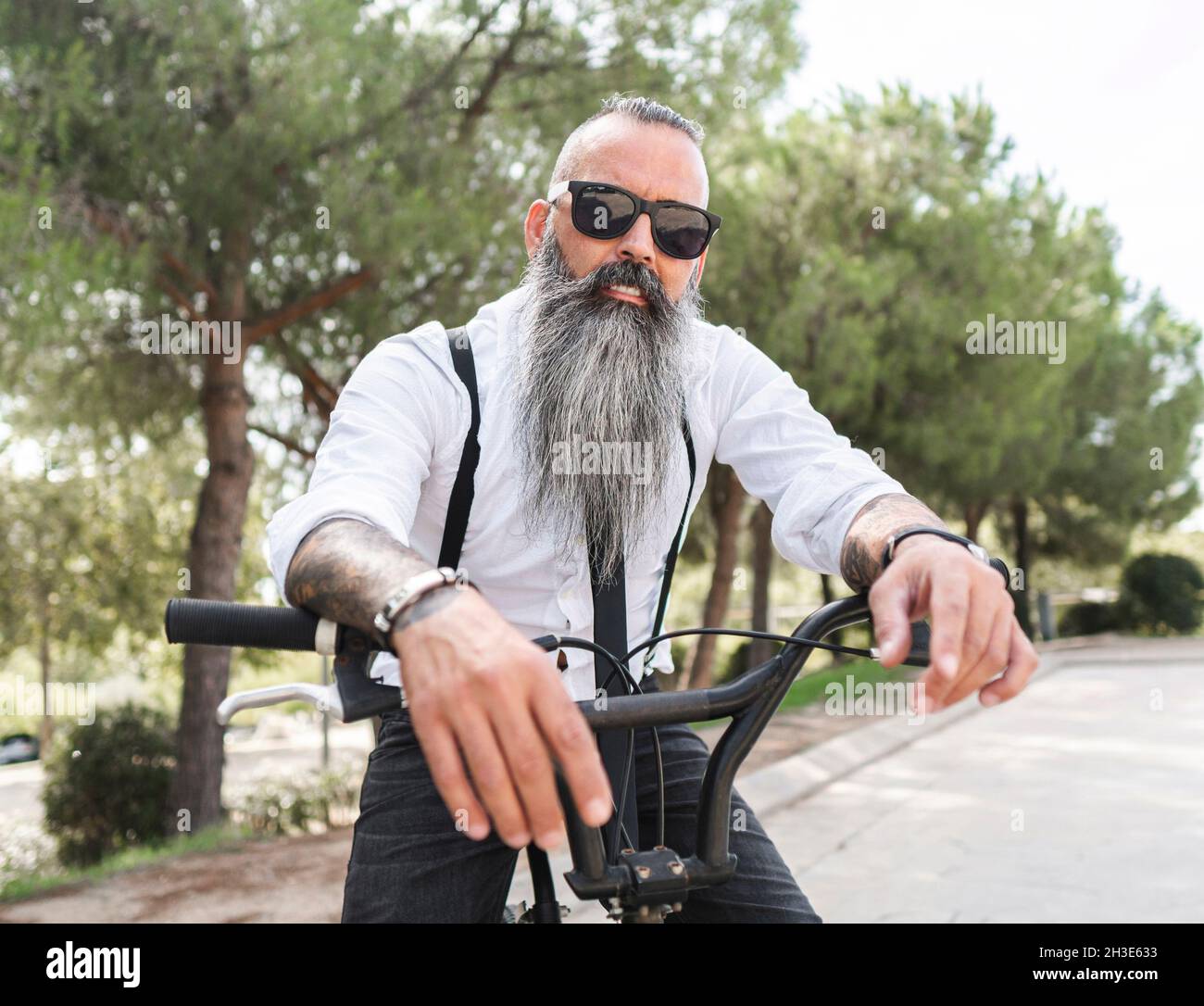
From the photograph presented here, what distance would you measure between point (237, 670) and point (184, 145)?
53.4 ft

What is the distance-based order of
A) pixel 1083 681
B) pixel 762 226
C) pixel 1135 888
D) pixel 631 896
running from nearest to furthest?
pixel 631 896, pixel 1135 888, pixel 762 226, pixel 1083 681

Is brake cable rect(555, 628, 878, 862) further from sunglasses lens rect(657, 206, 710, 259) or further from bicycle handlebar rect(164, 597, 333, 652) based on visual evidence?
sunglasses lens rect(657, 206, 710, 259)

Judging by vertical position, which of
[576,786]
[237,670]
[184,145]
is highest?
[184,145]

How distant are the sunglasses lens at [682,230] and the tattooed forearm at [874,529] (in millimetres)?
588

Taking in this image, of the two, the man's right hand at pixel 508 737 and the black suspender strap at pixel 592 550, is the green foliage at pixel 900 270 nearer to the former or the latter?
the black suspender strap at pixel 592 550

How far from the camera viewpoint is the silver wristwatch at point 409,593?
112cm

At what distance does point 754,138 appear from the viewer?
12.2m

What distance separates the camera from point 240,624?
4.18 ft

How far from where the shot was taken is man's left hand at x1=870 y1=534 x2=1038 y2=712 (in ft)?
4.28

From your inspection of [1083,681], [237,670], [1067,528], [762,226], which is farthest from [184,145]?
[1067,528]

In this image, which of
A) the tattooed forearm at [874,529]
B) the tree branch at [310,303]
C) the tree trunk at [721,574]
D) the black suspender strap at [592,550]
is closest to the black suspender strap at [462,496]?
the black suspender strap at [592,550]

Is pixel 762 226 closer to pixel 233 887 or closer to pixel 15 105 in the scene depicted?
pixel 15 105

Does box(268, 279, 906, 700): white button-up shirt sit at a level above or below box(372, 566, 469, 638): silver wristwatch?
above

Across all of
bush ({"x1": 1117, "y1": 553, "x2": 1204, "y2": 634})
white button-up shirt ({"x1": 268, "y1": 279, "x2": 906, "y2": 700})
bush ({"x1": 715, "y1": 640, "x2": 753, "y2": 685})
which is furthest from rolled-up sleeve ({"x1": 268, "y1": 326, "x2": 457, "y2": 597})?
bush ({"x1": 1117, "y1": 553, "x2": 1204, "y2": 634})
